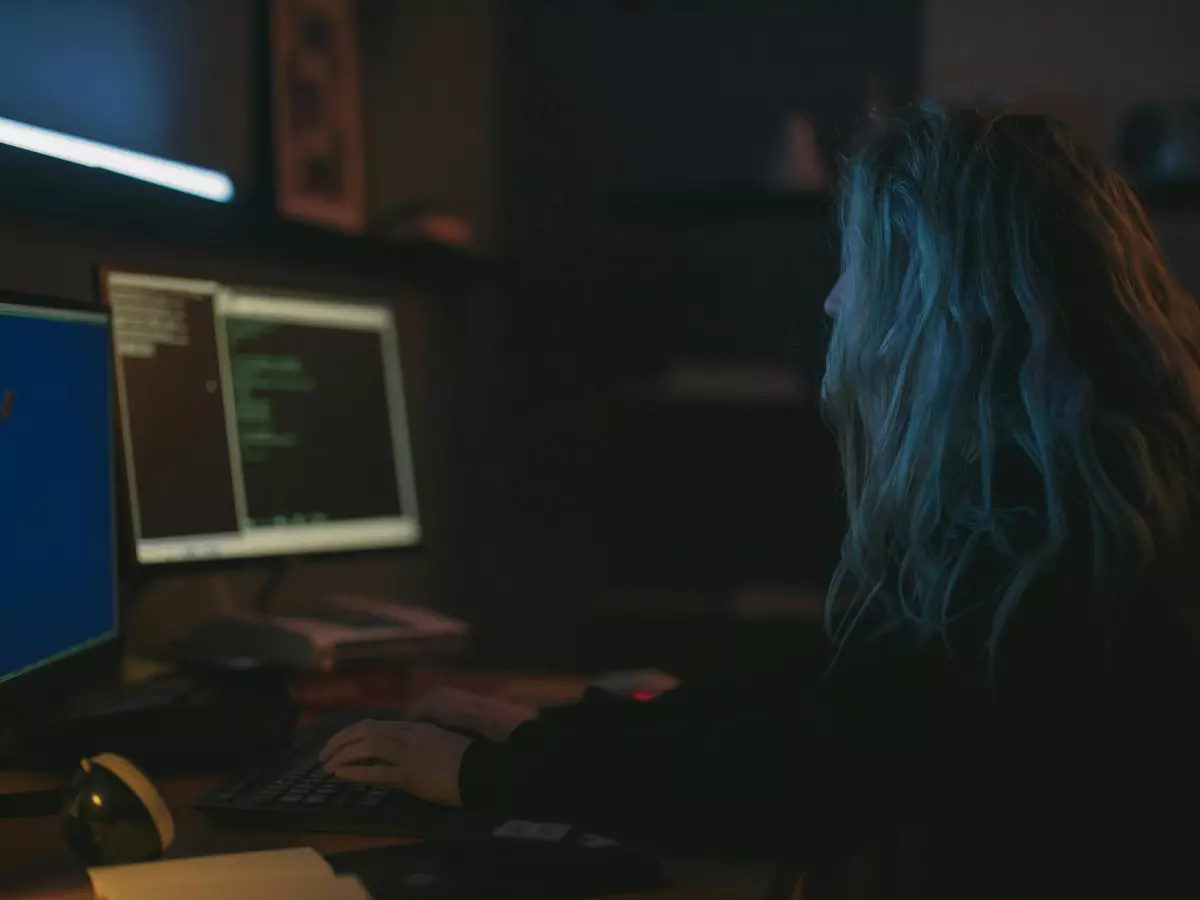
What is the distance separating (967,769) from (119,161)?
115 cm

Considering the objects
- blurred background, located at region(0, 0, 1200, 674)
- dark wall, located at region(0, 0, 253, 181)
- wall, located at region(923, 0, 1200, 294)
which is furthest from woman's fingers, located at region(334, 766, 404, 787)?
wall, located at region(923, 0, 1200, 294)

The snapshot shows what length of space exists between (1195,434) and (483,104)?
205 centimetres

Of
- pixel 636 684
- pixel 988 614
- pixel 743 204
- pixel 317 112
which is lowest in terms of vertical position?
pixel 636 684

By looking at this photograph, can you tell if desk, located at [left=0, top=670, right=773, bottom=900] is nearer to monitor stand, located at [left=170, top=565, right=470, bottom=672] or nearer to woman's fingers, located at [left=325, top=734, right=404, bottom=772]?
woman's fingers, located at [left=325, top=734, right=404, bottom=772]

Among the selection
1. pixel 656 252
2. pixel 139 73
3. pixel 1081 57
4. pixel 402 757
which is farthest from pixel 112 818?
pixel 1081 57

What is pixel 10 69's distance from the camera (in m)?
1.48

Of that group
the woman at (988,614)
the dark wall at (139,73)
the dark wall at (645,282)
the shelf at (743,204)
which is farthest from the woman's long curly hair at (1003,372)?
the dark wall at (645,282)

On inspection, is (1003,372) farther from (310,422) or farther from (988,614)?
(310,422)

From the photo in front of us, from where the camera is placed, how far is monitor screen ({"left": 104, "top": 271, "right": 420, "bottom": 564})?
4.92ft

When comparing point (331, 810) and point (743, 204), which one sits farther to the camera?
point (743, 204)

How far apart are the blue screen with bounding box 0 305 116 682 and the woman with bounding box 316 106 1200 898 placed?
0.29 m

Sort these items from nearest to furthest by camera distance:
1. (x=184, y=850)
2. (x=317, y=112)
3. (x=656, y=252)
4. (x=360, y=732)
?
(x=184, y=850), (x=360, y=732), (x=317, y=112), (x=656, y=252)

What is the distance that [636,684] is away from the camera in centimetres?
155

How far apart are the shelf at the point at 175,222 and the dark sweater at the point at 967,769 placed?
851 millimetres
